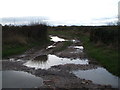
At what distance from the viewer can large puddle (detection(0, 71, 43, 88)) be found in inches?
415

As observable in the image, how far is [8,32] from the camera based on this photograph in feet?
93.6

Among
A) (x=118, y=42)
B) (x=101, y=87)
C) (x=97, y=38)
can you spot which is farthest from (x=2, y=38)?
(x=101, y=87)

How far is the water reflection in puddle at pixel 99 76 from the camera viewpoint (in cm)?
1138

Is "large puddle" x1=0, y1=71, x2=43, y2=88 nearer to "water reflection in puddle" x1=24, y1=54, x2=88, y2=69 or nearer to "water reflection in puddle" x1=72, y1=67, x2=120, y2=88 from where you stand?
"water reflection in puddle" x1=24, y1=54, x2=88, y2=69

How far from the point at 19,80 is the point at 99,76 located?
4.61 meters

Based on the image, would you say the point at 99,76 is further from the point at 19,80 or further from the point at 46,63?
the point at 46,63

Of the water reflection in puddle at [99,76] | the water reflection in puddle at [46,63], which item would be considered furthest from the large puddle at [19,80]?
the water reflection in puddle at [99,76]

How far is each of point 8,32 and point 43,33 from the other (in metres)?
10.4

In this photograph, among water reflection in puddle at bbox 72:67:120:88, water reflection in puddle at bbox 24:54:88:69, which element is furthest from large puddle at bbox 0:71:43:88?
water reflection in puddle at bbox 72:67:120:88

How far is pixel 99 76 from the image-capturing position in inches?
504

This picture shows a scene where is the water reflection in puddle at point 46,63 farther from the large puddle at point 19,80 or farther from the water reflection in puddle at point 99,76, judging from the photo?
the water reflection in puddle at point 99,76

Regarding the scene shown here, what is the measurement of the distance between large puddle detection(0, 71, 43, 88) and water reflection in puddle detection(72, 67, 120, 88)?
9.02 feet

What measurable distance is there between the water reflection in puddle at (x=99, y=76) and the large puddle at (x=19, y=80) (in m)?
2.75

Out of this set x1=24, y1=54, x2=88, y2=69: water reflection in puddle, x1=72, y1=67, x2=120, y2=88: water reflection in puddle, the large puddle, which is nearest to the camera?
the large puddle
